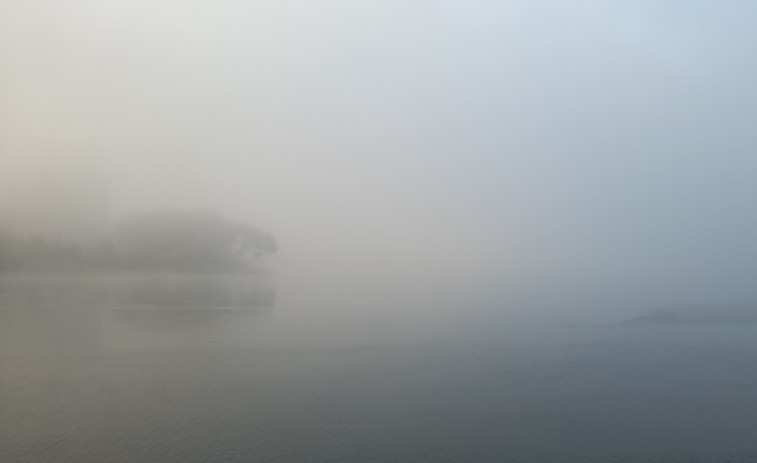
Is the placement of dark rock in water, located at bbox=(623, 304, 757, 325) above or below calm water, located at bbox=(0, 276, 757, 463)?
above

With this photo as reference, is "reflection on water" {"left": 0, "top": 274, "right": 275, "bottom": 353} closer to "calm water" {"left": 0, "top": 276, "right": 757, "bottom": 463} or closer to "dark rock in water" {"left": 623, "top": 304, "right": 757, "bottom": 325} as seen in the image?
"calm water" {"left": 0, "top": 276, "right": 757, "bottom": 463}

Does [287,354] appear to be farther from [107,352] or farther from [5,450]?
[5,450]

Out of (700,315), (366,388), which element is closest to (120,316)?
(366,388)

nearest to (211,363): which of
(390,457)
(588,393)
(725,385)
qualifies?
(390,457)

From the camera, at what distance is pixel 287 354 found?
9.15 meters

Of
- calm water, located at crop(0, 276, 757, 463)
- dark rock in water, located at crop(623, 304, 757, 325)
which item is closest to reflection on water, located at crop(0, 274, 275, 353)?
calm water, located at crop(0, 276, 757, 463)

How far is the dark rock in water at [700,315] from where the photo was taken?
14.6 m

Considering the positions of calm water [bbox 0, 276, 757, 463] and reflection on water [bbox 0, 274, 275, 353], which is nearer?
calm water [bbox 0, 276, 757, 463]

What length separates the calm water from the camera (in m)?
5.03

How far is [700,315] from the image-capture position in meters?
16.0

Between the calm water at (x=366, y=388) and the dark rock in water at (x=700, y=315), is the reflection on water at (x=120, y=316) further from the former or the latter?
the dark rock in water at (x=700, y=315)

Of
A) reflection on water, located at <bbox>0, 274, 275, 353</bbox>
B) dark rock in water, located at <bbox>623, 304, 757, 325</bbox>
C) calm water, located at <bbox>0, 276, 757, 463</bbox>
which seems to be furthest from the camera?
dark rock in water, located at <bbox>623, 304, 757, 325</bbox>

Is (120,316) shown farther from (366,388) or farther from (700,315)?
(700,315)

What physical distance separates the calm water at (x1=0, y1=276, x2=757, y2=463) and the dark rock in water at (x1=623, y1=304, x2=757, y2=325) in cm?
72
